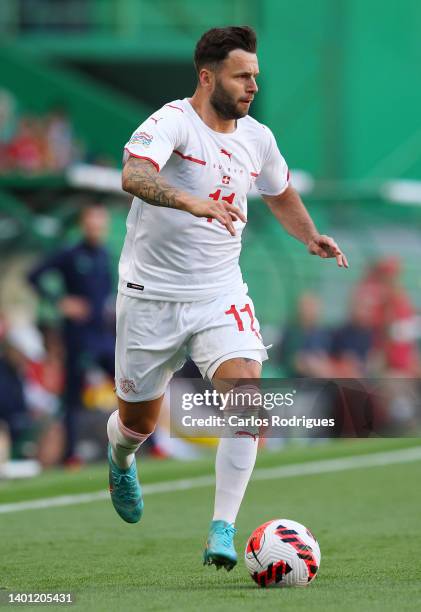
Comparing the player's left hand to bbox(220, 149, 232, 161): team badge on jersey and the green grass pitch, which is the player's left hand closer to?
bbox(220, 149, 232, 161): team badge on jersey

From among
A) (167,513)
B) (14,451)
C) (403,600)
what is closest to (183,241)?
(403,600)

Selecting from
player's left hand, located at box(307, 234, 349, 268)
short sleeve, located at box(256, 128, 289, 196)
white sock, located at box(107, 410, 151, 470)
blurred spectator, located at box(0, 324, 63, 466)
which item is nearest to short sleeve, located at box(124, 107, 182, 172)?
short sleeve, located at box(256, 128, 289, 196)

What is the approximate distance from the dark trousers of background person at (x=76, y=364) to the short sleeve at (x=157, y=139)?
6.95 meters

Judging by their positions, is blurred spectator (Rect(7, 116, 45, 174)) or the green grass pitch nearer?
the green grass pitch

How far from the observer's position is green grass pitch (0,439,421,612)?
6324 mm

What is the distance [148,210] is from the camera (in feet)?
24.3

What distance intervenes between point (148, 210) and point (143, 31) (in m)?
18.5

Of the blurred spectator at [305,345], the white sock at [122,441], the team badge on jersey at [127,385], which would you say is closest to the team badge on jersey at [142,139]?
the team badge on jersey at [127,385]

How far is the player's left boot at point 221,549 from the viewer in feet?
22.2

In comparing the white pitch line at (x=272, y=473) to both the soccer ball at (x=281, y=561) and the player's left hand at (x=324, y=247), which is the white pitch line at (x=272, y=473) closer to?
the player's left hand at (x=324, y=247)

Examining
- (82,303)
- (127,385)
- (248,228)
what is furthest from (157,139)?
(248,228)

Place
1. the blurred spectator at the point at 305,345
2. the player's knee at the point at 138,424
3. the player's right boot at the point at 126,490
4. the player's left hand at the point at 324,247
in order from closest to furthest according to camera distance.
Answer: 1. the player's left hand at the point at 324,247
2. the player's knee at the point at 138,424
3. the player's right boot at the point at 126,490
4. the blurred spectator at the point at 305,345

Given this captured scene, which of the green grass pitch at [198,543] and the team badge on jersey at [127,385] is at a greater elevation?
the team badge on jersey at [127,385]

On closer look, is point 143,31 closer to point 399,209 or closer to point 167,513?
point 399,209
